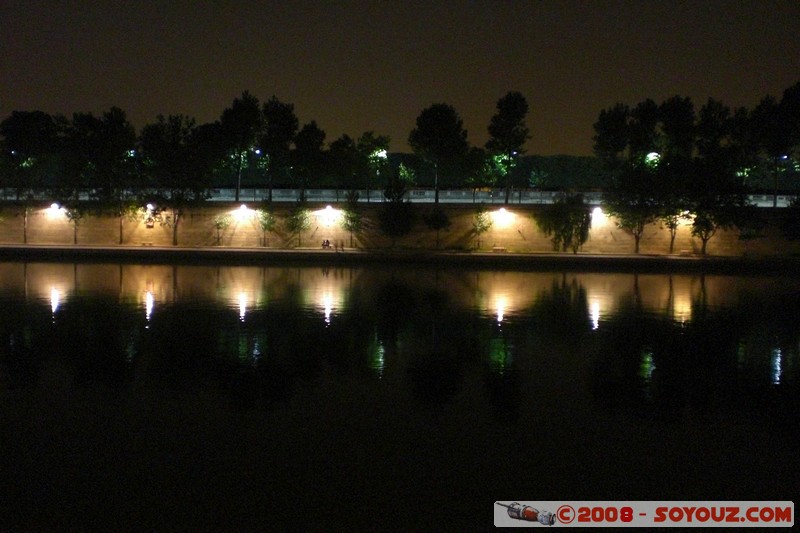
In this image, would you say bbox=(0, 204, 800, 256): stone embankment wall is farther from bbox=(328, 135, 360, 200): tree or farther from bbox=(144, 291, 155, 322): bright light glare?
bbox=(144, 291, 155, 322): bright light glare

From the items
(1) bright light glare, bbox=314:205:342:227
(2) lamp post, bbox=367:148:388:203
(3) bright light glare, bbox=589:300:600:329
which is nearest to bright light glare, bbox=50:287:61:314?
(3) bright light glare, bbox=589:300:600:329

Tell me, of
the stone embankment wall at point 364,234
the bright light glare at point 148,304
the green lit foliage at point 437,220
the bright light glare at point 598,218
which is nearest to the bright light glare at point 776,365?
the bright light glare at point 148,304

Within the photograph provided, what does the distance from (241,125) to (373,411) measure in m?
37.0

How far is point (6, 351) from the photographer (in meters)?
11.1

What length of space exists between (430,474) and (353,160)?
39743 mm

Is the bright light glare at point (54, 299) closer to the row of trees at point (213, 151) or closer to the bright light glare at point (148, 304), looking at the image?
the bright light glare at point (148, 304)

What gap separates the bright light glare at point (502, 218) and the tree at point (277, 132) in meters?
13.8

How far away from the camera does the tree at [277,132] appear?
143 ft

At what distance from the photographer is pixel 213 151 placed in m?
41.3

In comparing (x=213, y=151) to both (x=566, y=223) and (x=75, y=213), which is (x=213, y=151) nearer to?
(x=75, y=213)

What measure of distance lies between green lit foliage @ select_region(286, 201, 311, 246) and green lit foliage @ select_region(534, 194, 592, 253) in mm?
11188

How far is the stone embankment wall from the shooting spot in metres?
36.2

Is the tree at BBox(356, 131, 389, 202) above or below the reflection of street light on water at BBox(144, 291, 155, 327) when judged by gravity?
→ above

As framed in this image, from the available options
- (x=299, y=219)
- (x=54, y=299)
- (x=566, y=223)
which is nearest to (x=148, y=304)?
(x=54, y=299)
